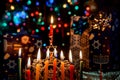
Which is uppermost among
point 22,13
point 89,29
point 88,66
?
point 22,13

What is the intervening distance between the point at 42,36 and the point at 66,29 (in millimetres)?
413

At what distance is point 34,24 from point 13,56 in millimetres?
621

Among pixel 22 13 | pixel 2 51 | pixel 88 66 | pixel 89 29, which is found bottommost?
pixel 88 66

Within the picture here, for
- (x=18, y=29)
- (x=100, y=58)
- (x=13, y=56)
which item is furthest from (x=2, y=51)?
(x=100, y=58)

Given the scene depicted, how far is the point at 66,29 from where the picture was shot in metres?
4.02

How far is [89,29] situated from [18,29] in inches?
45.5

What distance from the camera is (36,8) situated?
4.00 meters

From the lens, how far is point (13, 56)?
12.8 ft

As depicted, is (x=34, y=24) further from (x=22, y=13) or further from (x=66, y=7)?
(x=66, y=7)

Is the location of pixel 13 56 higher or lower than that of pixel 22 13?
lower

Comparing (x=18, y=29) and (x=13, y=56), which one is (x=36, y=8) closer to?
(x=18, y=29)

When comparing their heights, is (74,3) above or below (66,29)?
above

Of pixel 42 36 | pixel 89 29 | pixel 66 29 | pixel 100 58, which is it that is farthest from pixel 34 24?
pixel 100 58

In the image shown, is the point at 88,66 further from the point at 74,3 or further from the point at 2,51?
the point at 2,51
